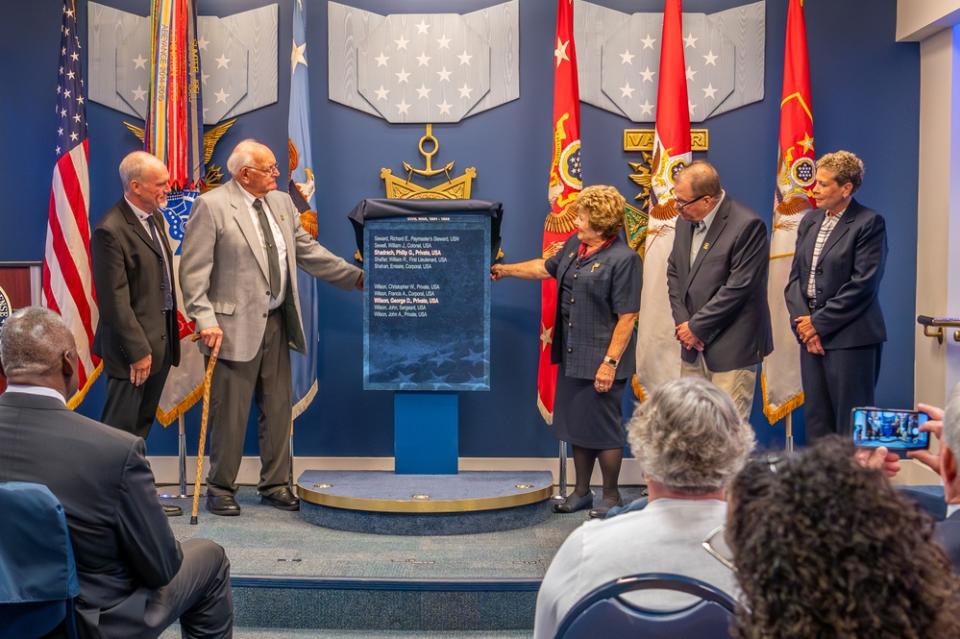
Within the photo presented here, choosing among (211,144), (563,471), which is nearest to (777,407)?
(563,471)

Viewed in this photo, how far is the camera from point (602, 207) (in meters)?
4.58

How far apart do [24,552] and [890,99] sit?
191 inches

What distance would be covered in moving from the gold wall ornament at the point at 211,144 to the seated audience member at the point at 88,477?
3102mm

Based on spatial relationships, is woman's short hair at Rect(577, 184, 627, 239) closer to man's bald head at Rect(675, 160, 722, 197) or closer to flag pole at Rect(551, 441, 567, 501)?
man's bald head at Rect(675, 160, 722, 197)

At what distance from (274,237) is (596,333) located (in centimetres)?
155

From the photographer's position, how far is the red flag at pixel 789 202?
523 centimetres

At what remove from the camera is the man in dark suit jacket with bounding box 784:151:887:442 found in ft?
14.6

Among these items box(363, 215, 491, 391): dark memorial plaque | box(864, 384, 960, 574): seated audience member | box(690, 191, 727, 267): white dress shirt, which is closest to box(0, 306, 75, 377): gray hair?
box(864, 384, 960, 574): seated audience member

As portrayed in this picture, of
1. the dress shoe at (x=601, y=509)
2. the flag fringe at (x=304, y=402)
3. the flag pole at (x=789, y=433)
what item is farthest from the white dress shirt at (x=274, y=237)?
the flag pole at (x=789, y=433)

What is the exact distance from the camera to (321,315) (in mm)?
5672

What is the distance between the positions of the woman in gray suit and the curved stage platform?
1.02 feet

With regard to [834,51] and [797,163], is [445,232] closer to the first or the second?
[797,163]

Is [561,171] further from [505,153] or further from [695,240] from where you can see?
[695,240]

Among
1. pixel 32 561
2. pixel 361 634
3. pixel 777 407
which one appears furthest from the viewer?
pixel 777 407
